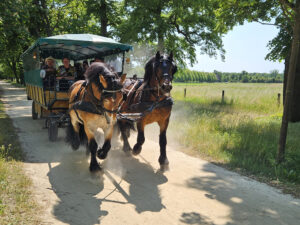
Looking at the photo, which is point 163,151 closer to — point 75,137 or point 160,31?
point 75,137

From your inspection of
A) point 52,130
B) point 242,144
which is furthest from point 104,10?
point 242,144

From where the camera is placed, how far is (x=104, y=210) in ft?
13.2

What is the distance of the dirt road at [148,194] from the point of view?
3844 mm

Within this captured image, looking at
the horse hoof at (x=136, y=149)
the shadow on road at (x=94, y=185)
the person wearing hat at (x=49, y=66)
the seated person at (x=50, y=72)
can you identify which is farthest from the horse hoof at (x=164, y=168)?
the person wearing hat at (x=49, y=66)

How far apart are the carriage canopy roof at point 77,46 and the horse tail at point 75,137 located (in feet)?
8.29

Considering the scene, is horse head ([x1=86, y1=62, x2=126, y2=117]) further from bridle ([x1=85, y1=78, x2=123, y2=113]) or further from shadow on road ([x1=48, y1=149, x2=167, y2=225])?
shadow on road ([x1=48, y1=149, x2=167, y2=225])

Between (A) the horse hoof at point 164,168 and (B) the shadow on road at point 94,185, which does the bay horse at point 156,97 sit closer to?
(A) the horse hoof at point 164,168

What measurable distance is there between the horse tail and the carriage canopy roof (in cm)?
253

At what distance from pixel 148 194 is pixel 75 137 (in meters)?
2.82

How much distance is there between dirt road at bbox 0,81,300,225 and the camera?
3.84 meters

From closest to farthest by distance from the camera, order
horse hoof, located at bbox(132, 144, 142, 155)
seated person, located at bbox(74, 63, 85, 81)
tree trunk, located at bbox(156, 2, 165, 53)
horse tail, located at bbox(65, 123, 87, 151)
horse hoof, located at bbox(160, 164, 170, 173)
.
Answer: horse hoof, located at bbox(160, 164, 170, 173), horse hoof, located at bbox(132, 144, 142, 155), horse tail, located at bbox(65, 123, 87, 151), seated person, located at bbox(74, 63, 85, 81), tree trunk, located at bbox(156, 2, 165, 53)

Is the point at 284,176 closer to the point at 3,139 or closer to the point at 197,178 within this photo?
the point at 197,178

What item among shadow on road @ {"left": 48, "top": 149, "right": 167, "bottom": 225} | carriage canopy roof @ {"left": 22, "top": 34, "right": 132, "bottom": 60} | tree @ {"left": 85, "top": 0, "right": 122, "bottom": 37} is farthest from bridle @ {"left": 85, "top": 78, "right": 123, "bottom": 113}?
tree @ {"left": 85, "top": 0, "right": 122, "bottom": 37}

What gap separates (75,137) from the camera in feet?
21.7
